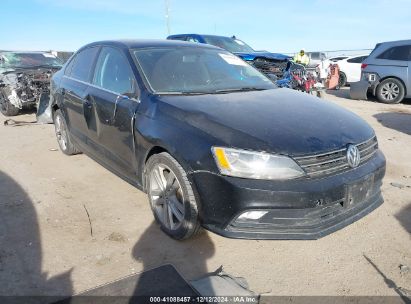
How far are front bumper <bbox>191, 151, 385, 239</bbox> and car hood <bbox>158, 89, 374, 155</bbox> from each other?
24cm

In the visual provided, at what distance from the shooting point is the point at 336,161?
8.44 feet

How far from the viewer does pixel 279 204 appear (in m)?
2.39

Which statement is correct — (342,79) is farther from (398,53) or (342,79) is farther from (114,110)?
(114,110)

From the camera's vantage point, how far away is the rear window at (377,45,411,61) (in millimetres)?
9898

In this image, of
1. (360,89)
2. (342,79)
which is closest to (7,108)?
(360,89)

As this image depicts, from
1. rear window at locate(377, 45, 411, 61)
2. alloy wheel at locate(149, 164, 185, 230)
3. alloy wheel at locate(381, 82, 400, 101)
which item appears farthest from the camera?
alloy wheel at locate(381, 82, 400, 101)

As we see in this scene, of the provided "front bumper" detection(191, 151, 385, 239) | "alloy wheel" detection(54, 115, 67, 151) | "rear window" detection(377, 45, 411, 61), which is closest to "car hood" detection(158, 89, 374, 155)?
"front bumper" detection(191, 151, 385, 239)

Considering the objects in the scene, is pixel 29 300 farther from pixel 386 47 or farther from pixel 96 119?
pixel 386 47

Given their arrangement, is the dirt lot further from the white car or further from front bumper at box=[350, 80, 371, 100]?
the white car

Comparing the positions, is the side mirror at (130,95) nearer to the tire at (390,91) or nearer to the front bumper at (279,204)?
the front bumper at (279,204)

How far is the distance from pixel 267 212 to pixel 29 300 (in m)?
1.64

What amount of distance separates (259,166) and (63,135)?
146 inches

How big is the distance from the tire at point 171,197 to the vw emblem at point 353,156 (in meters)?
1.17

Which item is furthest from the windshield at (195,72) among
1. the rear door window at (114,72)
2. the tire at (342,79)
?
the tire at (342,79)
